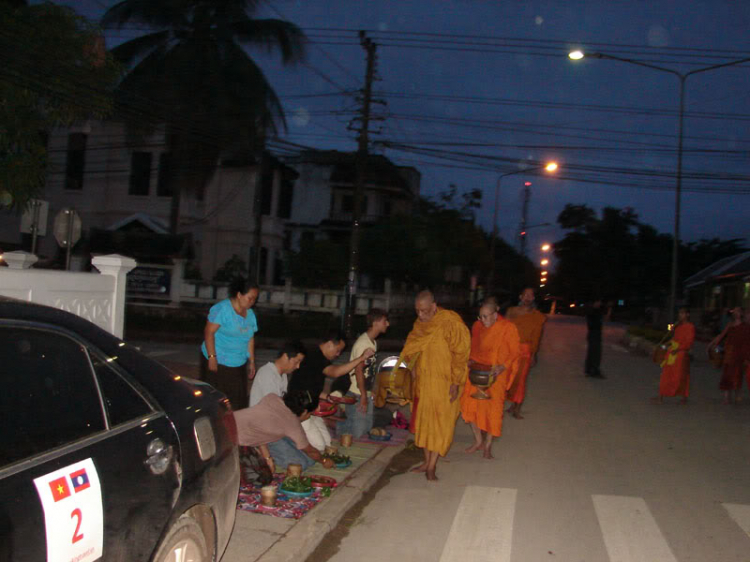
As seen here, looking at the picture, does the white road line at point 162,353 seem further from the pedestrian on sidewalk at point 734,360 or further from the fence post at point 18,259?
the pedestrian on sidewalk at point 734,360

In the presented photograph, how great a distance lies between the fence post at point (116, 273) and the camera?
801cm

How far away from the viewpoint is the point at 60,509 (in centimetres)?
254

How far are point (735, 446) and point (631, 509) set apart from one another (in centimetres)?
369

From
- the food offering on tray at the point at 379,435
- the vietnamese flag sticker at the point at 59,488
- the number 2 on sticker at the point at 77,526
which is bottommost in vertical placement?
the food offering on tray at the point at 379,435

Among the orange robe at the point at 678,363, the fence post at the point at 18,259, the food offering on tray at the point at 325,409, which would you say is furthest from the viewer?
the orange robe at the point at 678,363

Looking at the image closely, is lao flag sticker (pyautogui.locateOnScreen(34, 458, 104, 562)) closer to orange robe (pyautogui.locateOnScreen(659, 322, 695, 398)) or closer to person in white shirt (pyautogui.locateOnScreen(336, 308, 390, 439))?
person in white shirt (pyautogui.locateOnScreen(336, 308, 390, 439))

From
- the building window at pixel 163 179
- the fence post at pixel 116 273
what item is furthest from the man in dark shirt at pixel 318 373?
the building window at pixel 163 179

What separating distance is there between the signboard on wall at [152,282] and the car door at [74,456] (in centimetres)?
2441

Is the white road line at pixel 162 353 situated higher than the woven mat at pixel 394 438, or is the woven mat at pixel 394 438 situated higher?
the woven mat at pixel 394 438

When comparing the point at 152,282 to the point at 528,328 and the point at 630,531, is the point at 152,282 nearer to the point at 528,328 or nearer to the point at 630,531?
the point at 528,328

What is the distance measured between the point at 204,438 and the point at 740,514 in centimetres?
490

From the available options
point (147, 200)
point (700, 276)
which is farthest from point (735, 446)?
point (700, 276)

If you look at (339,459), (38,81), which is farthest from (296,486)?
(38,81)

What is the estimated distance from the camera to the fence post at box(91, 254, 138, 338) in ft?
26.3
